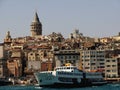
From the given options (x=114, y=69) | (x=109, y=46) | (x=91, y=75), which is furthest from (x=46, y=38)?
(x=91, y=75)

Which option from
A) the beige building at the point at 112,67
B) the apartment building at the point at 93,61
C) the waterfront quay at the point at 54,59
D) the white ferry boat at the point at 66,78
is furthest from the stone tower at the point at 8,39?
the white ferry boat at the point at 66,78

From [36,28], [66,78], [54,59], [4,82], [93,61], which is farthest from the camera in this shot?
[36,28]

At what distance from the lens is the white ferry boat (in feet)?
148

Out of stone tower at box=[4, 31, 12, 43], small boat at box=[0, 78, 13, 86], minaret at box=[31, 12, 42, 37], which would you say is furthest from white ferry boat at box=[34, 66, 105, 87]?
minaret at box=[31, 12, 42, 37]

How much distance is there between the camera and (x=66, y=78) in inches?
1828

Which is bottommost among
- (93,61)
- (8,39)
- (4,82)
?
(4,82)

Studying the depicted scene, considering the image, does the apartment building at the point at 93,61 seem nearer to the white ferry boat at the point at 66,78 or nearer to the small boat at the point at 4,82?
the small boat at the point at 4,82

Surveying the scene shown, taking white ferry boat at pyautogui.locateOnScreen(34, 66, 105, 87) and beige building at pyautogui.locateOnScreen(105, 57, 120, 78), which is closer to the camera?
white ferry boat at pyautogui.locateOnScreen(34, 66, 105, 87)

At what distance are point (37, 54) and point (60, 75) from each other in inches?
1145

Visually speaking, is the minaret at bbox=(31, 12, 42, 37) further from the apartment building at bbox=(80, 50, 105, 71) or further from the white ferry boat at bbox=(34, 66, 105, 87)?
the white ferry boat at bbox=(34, 66, 105, 87)

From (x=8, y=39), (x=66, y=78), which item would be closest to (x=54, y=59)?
(x=66, y=78)

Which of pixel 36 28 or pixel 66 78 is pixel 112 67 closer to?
pixel 66 78

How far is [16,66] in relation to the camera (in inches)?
2734

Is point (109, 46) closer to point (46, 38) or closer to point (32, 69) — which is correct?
point (32, 69)
